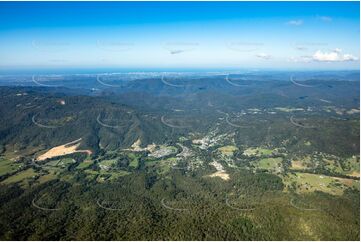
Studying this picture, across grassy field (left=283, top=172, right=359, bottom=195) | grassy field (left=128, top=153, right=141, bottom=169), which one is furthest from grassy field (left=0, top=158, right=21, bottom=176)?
grassy field (left=283, top=172, right=359, bottom=195)

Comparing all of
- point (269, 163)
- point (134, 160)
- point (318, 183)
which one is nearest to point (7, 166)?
point (134, 160)

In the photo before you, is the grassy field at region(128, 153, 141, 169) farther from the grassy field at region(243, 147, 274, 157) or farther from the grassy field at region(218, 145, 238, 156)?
the grassy field at region(243, 147, 274, 157)

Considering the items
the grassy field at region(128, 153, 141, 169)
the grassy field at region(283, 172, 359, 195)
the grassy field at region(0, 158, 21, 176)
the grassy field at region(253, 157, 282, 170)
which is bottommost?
the grassy field at region(128, 153, 141, 169)

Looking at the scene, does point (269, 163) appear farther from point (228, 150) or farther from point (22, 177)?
point (22, 177)

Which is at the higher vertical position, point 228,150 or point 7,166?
point 7,166

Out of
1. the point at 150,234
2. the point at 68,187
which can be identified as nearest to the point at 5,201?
the point at 68,187

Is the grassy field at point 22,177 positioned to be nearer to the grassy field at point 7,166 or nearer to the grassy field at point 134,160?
the grassy field at point 7,166

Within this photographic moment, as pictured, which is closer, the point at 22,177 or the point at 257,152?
the point at 22,177

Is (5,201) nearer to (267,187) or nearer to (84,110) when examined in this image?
(267,187)

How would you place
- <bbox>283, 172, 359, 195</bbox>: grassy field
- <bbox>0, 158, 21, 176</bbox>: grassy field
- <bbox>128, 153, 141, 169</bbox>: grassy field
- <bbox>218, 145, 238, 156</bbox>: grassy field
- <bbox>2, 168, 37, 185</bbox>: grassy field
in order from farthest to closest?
<bbox>218, 145, 238, 156</bbox>: grassy field → <bbox>128, 153, 141, 169</bbox>: grassy field → <bbox>0, 158, 21, 176</bbox>: grassy field → <bbox>2, 168, 37, 185</bbox>: grassy field → <bbox>283, 172, 359, 195</bbox>: grassy field

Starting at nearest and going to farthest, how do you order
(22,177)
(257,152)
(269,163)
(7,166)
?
(22,177) → (7,166) → (269,163) → (257,152)

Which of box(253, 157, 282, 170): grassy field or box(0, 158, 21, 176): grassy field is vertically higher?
box(0, 158, 21, 176): grassy field
